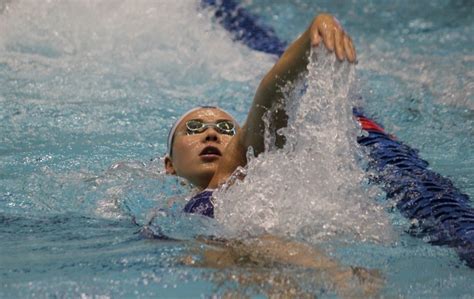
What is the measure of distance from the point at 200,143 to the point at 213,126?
0.27 feet

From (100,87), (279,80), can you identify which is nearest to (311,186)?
(279,80)

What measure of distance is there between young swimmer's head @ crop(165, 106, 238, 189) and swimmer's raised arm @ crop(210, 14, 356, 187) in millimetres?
331

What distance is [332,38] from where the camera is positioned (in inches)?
76.8

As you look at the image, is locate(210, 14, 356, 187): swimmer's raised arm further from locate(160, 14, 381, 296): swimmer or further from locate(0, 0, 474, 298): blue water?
locate(0, 0, 474, 298): blue water

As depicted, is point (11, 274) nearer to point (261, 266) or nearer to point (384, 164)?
point (261, 266)

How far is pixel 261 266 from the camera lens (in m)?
1.97

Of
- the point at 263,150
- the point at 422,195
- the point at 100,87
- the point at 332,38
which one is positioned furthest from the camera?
the point at 100,87

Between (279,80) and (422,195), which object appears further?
(422,195)

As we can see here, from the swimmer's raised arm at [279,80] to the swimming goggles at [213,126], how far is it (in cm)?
42

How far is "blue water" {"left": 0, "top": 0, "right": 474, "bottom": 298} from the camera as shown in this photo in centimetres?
198

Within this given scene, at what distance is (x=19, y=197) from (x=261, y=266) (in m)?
1.41

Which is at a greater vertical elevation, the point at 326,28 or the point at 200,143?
the point at 326,28

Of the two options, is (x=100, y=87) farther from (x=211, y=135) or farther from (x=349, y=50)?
(x=349, y=50)

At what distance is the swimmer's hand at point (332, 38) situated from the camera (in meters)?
1.94
